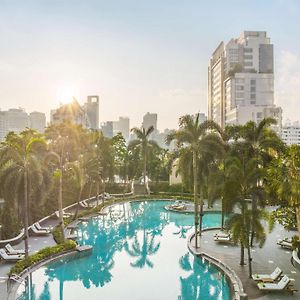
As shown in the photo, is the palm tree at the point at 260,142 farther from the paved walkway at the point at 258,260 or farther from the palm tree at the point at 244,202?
the paved walkway at the point at 258,260

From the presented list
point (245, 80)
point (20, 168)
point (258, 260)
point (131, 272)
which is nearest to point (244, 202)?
point (258, 260)

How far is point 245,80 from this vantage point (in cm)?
10406

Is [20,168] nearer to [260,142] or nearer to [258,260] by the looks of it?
[258,260]

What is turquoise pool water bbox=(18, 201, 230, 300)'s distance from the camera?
60.4ft

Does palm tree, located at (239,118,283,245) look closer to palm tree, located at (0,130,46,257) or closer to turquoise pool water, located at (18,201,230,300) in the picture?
turquoise pool water, located at (18,201,230,300)

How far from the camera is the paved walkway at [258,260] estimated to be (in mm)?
17606

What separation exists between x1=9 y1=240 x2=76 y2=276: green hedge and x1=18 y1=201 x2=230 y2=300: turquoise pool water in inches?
26.4

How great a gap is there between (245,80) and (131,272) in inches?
3545

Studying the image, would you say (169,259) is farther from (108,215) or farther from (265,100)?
(265,100)

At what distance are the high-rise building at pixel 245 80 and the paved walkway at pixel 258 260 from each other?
2869 inches

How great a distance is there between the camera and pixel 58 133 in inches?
1155

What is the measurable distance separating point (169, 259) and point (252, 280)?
647cm

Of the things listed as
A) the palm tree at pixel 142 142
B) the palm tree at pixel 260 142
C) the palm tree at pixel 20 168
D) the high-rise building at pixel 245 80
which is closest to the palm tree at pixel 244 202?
the palm tree at pixel 260 142

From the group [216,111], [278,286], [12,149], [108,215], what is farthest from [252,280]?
[216,111]
